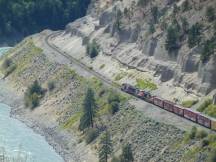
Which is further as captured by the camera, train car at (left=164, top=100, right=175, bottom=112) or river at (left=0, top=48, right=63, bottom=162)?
river at (left=0, top=48, right=63, bottom=162)

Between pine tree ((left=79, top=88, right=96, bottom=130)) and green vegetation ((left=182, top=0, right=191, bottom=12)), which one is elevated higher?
green vegetation ((left=182, top=0, right=191, bottom=12))

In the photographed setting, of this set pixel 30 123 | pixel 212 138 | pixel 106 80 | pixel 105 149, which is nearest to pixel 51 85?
pixel 106 80

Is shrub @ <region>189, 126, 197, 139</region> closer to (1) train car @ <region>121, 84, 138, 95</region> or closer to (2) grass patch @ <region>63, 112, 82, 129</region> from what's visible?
(1) train car @ <region>121, 84, 138, 95</region>

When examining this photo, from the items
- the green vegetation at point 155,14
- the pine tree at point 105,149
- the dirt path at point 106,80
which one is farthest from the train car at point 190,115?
the green vegetation at point 155,14

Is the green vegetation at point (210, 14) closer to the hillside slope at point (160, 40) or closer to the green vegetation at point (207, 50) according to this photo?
the hillside slope at point (160, 40)

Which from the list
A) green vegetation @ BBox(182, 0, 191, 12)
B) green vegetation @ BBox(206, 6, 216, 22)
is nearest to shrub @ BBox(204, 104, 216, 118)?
green vegetation @ BBox(206, 6, 216, 22)

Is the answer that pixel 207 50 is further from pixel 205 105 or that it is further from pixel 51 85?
pixel 51 85
